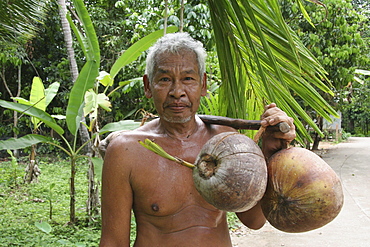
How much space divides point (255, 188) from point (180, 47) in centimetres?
73

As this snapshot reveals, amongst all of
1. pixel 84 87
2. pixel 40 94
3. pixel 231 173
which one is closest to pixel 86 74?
pixel 84 87

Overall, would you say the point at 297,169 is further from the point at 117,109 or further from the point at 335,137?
the point at 335,137

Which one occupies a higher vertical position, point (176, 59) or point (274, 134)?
point (176, 59)

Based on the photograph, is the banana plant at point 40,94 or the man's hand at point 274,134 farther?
the banana plant at point 40,94

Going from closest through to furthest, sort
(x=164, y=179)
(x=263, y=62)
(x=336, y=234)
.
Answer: (x=164, y=179) → (x=263, y=62) → (x=336, y=234)

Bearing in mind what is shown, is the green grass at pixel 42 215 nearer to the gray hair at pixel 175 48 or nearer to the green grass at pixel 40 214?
the green grass at pixel 40 214

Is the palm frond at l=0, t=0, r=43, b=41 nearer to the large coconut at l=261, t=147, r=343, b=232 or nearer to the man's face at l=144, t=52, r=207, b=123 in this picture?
the man's face at l=144, t=52, r=207, b=123

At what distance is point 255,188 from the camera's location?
0.89 metres

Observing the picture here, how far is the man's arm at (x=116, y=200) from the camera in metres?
1.46

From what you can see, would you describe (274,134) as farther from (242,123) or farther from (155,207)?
(155,207)

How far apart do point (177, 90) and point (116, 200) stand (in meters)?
0.49

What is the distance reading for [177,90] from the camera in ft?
4.51

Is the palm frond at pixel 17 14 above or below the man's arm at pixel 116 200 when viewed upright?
above

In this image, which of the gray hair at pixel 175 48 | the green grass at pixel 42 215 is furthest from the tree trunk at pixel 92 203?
the gray hair at pixel 175 48
